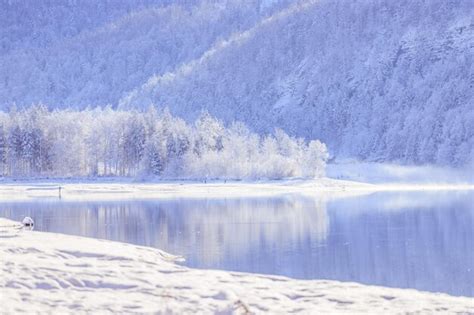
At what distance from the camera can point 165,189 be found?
99.2 metres

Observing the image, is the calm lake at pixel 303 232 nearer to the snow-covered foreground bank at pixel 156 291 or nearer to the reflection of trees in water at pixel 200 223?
the reflection of trees in water at pixel 200 223

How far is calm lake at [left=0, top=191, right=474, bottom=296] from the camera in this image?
33.2 meters

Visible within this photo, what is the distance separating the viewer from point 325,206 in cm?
7362

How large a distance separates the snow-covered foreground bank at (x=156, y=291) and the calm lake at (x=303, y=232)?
6164mm

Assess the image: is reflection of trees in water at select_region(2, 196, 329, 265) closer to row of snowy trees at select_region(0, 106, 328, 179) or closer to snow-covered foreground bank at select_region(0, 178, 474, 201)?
snow-covered foreground bank at select_region(0, 178, 474, 201)

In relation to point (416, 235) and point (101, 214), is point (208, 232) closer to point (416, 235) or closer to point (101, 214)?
point (416, 235)

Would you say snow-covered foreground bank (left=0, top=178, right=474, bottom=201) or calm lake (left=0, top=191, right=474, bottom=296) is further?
snow-covered foreground bank (left=0, top=178, right=474, bottom=201)

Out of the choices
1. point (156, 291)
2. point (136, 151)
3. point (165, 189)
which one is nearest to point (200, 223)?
point (156, 291)

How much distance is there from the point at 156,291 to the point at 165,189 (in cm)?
7673

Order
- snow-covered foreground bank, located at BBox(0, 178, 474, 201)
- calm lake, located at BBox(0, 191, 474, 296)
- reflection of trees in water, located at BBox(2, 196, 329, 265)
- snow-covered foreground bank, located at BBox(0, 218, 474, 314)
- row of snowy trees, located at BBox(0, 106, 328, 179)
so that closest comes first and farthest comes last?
1. snow-covered foreground bank, located at BBox(0, 218, 474, 314)
2. calm lake, located at BBox(0, 191, 474, 296)
3. reflection of trees in water, located at BBox(2, 196, 329, 265)
4. snow-covered foreground bank, located at BBox(0, 178, 474, 201)
5. row of snowy trees, located at BBox(0, 106, 328, 179)

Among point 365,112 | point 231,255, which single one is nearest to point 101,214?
point 231,255

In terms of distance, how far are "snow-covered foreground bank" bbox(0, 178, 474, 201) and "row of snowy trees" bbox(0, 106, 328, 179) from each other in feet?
14.7

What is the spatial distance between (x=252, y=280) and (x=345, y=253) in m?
14.2

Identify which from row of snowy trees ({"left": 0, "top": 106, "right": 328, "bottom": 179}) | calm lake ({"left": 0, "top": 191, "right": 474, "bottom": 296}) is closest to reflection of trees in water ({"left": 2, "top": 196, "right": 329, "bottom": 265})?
calm lake ({"left": 0, "top": 191, "right": 474, "bottom": 296})
